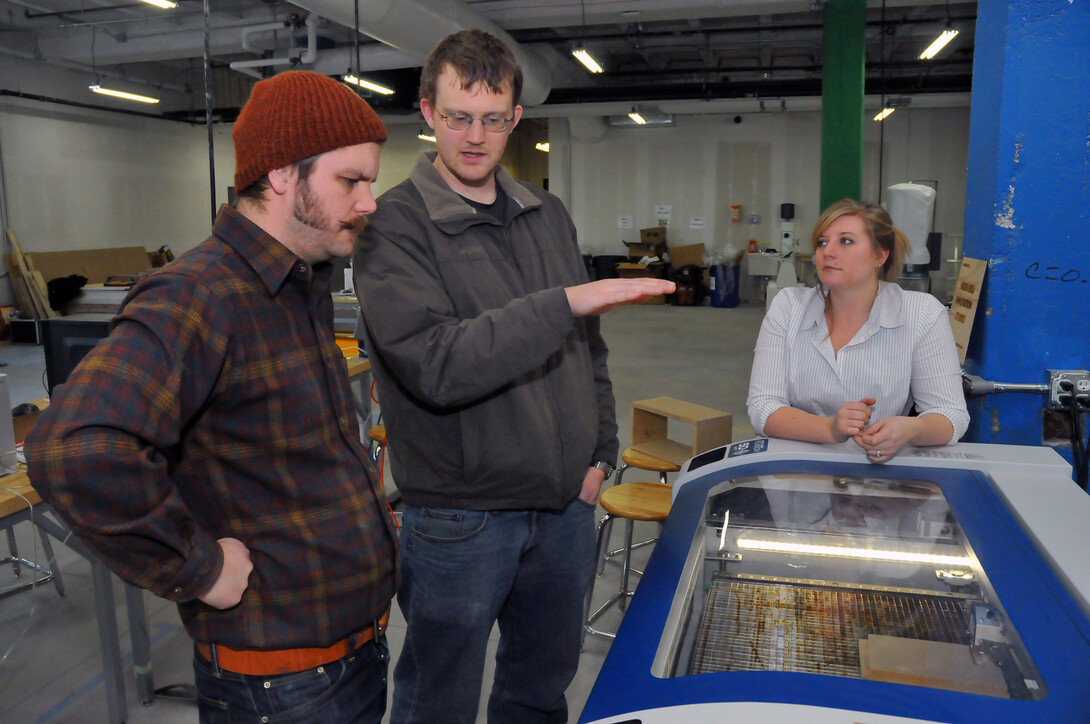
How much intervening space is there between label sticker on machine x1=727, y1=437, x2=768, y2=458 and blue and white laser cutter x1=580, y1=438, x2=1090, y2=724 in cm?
1

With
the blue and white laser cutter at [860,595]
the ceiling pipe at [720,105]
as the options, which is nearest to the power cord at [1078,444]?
the blue and white laser cutter at [860,595]

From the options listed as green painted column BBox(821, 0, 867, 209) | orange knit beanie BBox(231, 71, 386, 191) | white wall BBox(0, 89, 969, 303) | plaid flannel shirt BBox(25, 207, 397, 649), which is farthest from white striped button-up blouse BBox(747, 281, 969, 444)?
white wall BBox(0, 89, 969, 303)

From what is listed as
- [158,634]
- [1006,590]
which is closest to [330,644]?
[1006,590]

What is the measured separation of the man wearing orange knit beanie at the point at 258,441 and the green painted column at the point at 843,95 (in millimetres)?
7310

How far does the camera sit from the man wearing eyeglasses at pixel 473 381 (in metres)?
1.27

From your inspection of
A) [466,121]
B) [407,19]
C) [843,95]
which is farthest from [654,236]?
[466,121]

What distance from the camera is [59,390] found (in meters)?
0.93

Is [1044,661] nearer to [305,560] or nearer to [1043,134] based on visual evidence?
[305,560]

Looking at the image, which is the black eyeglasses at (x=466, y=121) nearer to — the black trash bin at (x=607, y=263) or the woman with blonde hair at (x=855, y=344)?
the woman with blonde hair at (x=855, y=344)

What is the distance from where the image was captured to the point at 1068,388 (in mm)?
2232

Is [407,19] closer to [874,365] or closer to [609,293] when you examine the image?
[874,365]

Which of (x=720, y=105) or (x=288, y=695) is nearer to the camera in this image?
(x=288, y=695)

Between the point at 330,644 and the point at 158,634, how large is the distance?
6.62 ft

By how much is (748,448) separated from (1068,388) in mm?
1103
